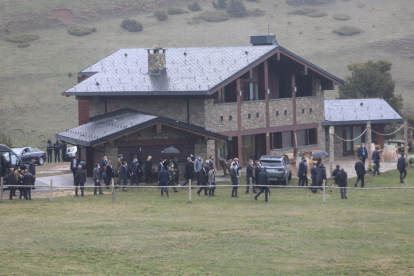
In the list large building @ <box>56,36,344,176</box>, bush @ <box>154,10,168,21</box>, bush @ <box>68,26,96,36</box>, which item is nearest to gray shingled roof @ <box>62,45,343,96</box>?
large building @ <box>56,36,344,176</box>

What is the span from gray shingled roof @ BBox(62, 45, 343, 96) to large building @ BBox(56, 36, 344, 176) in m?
0.06

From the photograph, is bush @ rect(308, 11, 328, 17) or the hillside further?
bush @ rect(308, 11, 328, 17)

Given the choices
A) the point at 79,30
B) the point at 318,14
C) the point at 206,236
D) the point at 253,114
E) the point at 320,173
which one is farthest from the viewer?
the point at 318,14

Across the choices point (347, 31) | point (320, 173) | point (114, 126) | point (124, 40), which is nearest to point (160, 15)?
point (124, 40)

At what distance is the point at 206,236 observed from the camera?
58.4 ft

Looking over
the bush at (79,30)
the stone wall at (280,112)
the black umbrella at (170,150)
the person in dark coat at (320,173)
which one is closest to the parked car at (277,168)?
the person in dark coat at (320,173)

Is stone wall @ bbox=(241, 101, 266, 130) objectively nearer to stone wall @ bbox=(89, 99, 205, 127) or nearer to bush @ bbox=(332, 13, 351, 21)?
stone wall @ bbox=(89, 99, 205, 127)

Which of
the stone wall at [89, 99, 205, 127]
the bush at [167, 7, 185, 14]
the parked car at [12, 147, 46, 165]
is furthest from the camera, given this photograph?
the bush at [167, 7, 185, 14]

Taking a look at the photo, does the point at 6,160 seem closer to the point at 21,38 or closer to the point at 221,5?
the point at 21,38

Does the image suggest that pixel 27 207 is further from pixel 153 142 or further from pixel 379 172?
pixel 379 172

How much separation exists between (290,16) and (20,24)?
162 ft

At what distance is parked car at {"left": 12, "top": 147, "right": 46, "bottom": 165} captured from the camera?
41.3 metres

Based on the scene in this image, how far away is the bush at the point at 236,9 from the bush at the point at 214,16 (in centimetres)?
124

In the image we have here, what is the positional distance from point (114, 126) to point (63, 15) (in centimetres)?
7405
